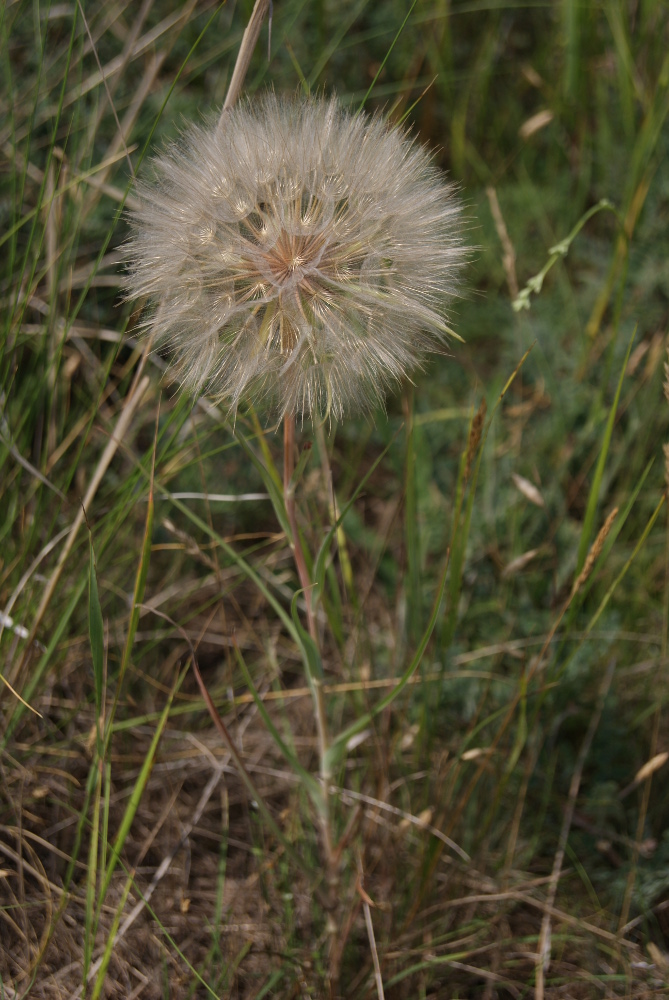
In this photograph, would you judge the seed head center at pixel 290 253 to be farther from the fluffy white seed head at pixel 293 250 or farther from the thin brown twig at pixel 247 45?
the thin brown twig at pixel 247 45

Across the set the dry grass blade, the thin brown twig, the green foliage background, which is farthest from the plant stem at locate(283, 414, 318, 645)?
the dry grass blade

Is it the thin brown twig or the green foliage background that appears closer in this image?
the thin brown twig

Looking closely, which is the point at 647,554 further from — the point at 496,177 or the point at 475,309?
the point at 496,177

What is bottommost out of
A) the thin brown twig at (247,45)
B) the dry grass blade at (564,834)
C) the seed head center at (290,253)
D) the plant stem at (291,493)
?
the dry grass blade at (564,834)

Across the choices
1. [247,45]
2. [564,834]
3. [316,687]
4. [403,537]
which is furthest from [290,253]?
[564,834]

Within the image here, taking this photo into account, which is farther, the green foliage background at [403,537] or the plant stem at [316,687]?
the green foliage background at [403,537]

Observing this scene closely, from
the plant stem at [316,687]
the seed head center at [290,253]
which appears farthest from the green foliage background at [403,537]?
the seed head center at [290,253]

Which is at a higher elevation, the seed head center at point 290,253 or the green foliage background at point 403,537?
the seed head center at point 290,253

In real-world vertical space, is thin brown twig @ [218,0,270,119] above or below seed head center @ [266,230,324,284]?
above

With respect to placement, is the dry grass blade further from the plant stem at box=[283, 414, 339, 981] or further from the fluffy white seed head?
the fluffy white seed head
